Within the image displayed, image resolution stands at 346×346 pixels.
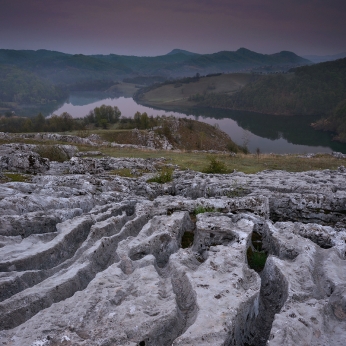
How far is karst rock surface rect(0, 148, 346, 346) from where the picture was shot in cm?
536

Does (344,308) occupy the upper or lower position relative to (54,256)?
upper

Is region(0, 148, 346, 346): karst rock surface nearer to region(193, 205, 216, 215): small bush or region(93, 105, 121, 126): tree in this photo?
region(193, 205, 216, 215): small bush

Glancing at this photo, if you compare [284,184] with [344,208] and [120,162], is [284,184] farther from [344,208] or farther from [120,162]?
[120,162]

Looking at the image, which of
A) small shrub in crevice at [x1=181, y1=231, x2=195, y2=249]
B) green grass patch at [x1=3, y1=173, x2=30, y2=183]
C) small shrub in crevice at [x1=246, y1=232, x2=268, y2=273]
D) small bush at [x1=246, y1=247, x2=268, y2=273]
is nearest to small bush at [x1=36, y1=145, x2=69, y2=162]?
green grass patch at [x1=3, y1=173, x2=30, y2=183]

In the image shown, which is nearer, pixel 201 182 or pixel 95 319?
pixel 95 319

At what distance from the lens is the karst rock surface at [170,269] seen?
5363 millimetres

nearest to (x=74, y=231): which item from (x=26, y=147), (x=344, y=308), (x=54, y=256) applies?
(x=54, y=256)

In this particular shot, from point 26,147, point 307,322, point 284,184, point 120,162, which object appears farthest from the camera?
point 26,147

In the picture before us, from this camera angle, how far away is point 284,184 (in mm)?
14086

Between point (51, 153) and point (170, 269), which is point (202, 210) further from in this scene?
point (51, 153)

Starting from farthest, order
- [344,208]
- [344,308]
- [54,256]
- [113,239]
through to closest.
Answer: [344,208], [113,239], [54,256], [344,308]

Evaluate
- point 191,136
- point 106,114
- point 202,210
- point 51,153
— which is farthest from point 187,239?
point 106,114

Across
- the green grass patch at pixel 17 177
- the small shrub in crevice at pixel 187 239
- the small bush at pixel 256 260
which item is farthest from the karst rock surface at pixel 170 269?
the green grass patch at pixel 17 177

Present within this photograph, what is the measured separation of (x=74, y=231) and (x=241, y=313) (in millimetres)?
6157
